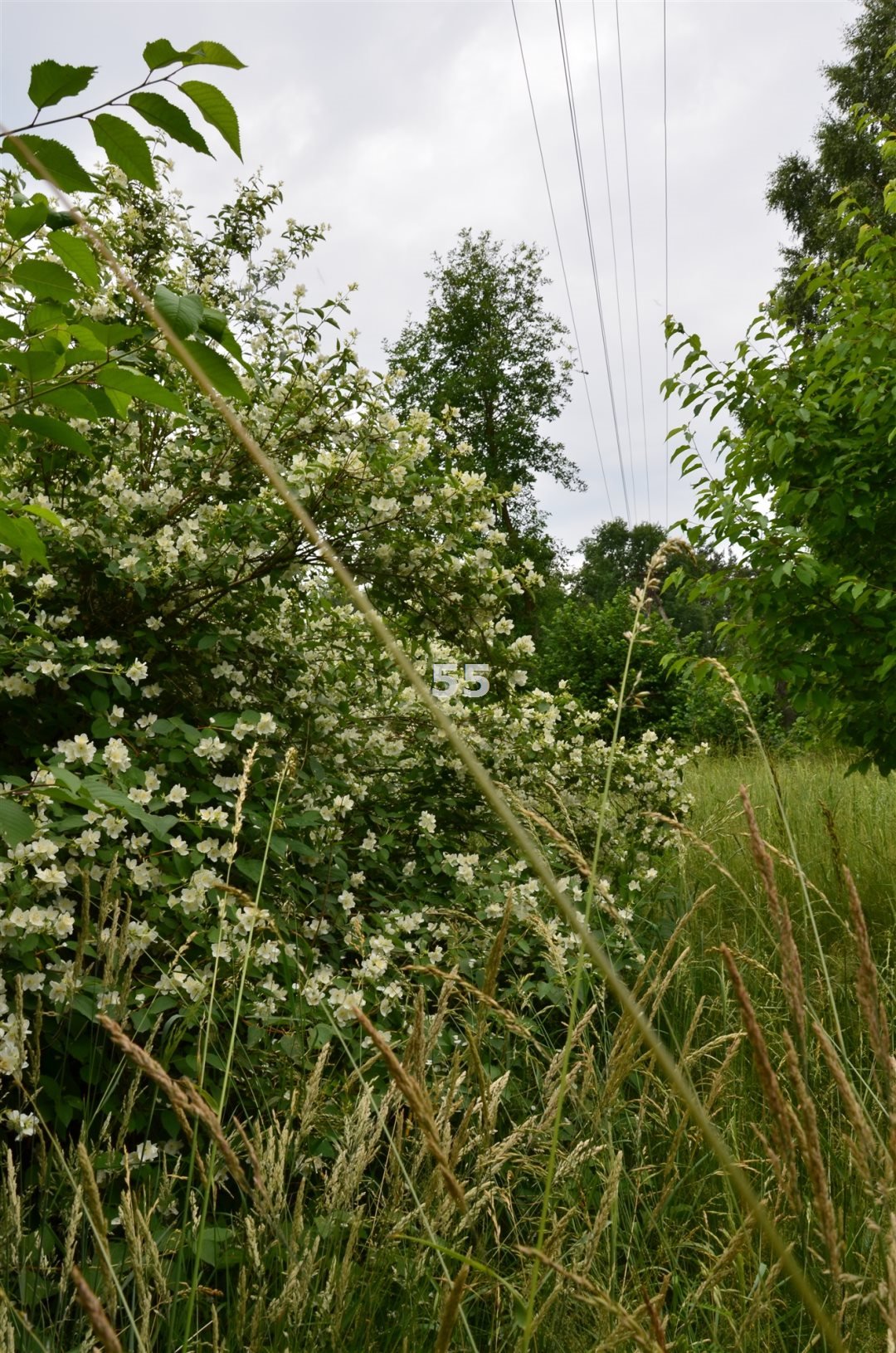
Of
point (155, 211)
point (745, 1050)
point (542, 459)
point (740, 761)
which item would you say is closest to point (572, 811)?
point (745, 1050)

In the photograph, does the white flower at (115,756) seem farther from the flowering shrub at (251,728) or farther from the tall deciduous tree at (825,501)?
the tall deciduous tree at (825,501)

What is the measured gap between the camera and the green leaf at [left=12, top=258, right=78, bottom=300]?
39.4 inches

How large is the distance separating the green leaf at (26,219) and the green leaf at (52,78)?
0.44ft

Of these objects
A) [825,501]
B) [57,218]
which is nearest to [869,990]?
[57,218]

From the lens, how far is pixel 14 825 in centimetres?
114

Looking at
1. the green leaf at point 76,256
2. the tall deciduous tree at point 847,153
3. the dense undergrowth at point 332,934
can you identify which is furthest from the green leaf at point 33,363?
the tall deciduous tree at point 847,153

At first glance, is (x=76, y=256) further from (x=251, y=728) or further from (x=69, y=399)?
(x=251, y=728)

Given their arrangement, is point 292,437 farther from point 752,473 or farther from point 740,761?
point 740,761

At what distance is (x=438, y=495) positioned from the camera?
9.00 feet

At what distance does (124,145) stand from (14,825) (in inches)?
33.0

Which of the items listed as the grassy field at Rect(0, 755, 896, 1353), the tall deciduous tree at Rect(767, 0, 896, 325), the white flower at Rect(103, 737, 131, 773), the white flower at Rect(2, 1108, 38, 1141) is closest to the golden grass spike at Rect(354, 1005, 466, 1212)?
the grassy field at Rect(0, 755, 896, 1353)

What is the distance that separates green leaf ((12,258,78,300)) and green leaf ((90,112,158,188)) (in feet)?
0.48

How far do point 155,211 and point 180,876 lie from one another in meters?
2.72

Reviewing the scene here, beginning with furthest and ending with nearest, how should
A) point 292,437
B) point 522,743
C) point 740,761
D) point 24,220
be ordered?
point 740,761 < point 522,743 < point 292,437 < point 24,220
